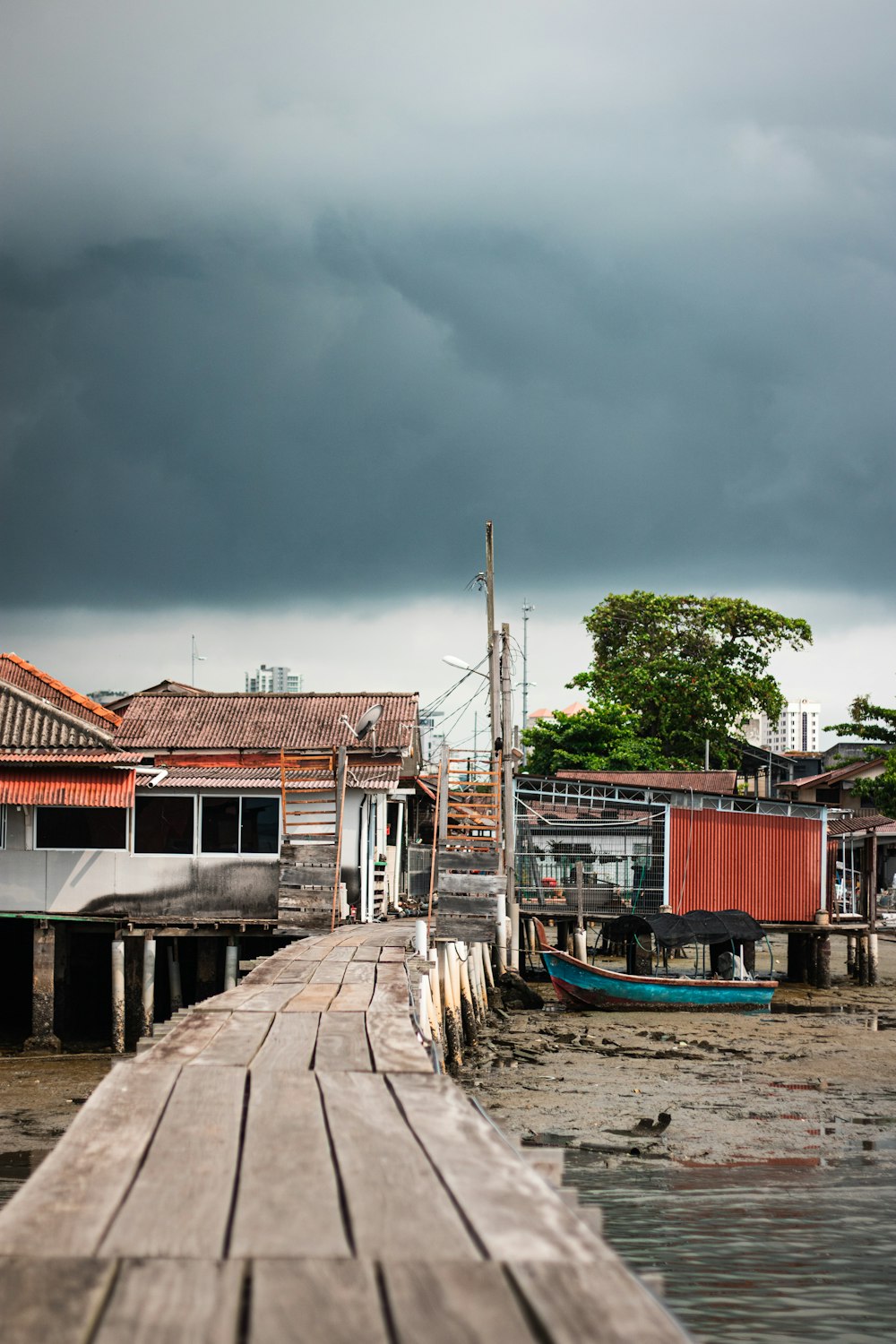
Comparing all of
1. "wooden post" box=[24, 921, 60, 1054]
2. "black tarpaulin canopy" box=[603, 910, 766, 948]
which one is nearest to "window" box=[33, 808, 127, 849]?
"wooden post" box=[24, 921, 60, 1054]

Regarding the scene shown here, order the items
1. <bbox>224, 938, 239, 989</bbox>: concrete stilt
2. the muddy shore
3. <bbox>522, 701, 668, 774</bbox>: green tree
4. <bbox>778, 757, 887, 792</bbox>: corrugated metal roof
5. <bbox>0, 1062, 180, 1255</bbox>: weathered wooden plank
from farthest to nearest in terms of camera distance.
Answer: <bbox>778, 757, 887, 792</bbox>: corrugated metal roof < <bbox>522, 701, 668, 774</bbox>: green tree < <bbox>224, 938, 239, 989</bbox>: concrete stilt < the muddy shore < <bbox>0, 1062, 180, 1255</bbox>: weathered wooden plank

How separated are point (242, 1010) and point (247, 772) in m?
15.8

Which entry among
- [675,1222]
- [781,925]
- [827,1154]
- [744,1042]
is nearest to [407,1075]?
[675,1222]

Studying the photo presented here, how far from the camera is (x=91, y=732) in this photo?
2333 cm

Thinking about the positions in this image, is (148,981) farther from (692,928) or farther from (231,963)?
(692,928)

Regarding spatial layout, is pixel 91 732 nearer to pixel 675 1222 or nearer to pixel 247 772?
pixel 247 772

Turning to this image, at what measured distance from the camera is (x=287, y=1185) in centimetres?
422

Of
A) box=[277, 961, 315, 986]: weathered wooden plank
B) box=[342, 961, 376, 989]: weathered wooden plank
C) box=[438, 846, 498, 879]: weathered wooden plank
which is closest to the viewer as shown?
box=[342, 961, 376, 989]: weathered wooden plank

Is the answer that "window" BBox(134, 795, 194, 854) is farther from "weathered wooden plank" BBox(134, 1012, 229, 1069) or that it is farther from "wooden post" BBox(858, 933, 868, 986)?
"wooden post" BBox(858, 933, 868, 986)

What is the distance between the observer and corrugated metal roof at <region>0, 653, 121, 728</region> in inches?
1045

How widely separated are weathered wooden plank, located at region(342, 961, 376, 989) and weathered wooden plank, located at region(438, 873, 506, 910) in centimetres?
648

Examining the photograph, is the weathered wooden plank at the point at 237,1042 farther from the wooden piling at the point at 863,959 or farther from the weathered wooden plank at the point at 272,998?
the wooden piling at the point at 863,959

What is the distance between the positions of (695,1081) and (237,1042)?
41.7ft

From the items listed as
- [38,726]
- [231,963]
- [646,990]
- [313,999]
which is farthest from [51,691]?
[313,999]
